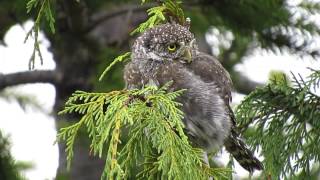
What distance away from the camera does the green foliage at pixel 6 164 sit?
395 centimetres

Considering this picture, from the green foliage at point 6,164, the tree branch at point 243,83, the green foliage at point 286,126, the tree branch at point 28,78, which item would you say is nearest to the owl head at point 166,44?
the green foliage at point 286,126

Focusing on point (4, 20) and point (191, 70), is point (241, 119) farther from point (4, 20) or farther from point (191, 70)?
point (4, 20)

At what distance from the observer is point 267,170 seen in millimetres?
4055

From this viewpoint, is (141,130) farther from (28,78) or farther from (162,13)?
(28,78)

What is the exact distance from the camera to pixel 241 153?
429 cm

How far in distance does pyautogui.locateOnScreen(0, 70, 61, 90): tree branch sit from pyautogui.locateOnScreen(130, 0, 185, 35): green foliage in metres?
1.96

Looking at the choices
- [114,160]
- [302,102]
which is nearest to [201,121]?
[302,102]

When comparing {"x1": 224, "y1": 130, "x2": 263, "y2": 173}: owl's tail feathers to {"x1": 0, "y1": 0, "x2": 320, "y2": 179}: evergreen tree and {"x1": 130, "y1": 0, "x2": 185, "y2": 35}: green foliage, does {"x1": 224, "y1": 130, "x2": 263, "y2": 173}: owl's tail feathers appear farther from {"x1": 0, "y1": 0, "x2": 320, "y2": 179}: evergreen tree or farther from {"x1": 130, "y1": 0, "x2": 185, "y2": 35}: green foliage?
{"x1": 130, "y1": 0, "x2": 185, "y2": 35}: green foliage

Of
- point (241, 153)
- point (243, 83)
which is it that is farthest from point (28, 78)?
point (241, 153)

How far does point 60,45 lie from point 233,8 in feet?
5.03

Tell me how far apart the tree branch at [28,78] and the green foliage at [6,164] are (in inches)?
73.9

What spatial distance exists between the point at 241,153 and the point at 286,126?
349mm

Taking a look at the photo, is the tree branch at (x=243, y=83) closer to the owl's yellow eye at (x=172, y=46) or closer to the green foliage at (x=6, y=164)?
the owl's yellow eye at (x=172, y=46)

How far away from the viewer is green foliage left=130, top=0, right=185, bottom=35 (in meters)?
3.73
